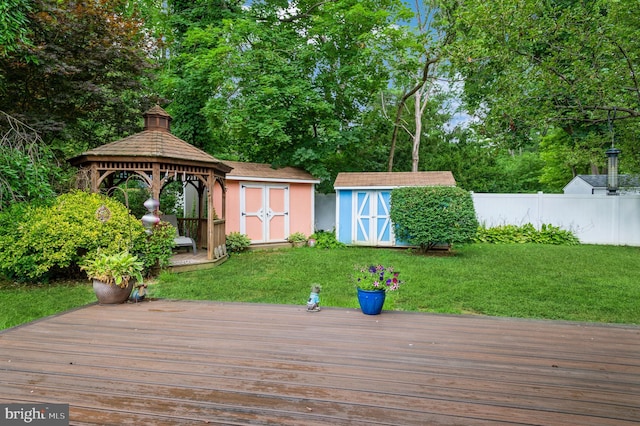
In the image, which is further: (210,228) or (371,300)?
(210,228)

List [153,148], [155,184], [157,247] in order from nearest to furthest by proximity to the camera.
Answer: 1. [157,247]
2. [155,184]
3. [153,148]

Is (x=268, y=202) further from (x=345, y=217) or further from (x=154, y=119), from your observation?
(x=154, y=119)

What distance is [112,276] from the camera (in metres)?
4.26

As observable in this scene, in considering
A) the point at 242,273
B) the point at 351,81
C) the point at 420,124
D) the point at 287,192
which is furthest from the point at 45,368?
the point at 420,124

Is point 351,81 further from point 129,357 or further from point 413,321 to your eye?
point 129,357

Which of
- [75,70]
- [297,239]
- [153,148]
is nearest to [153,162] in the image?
[153,148]

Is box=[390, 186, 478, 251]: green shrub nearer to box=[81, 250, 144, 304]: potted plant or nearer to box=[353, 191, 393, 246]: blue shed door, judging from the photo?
box=[353, 191, 393, 246]: blue shed door

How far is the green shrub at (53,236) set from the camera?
601cm

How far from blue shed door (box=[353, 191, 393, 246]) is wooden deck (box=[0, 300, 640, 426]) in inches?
275

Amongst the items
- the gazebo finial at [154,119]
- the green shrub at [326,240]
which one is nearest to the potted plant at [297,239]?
the green shrub at [326,240]

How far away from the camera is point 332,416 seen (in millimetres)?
1907

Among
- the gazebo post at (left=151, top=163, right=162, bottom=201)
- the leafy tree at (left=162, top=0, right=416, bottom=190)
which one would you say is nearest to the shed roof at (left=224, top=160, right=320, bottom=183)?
the leafy tree at (left=162, top=0, right=416, bottom=190)

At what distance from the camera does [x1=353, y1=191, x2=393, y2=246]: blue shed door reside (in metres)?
10.7

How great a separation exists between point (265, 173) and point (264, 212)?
3.80ft
